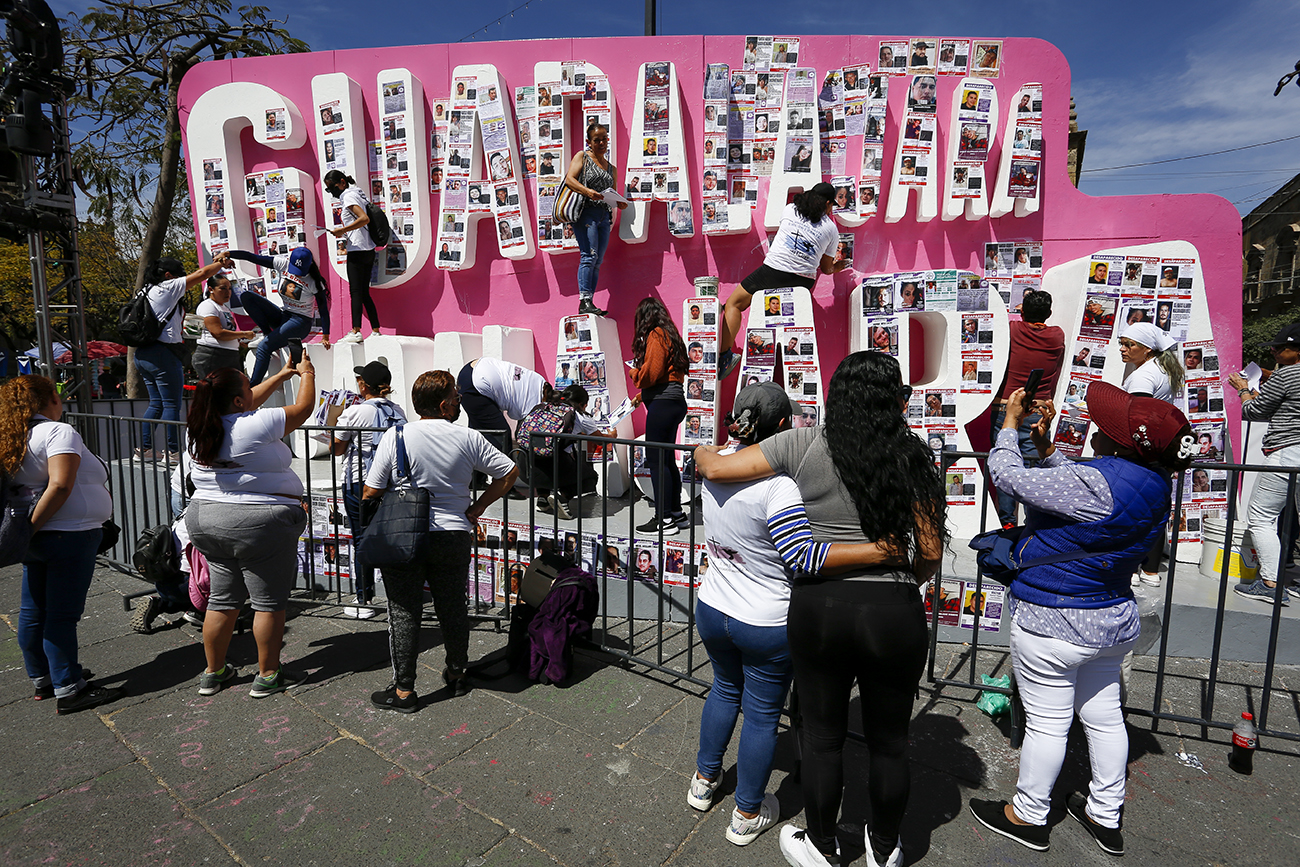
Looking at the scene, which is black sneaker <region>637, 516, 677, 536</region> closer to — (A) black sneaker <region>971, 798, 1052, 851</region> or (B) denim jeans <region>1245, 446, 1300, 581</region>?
(A) black sneaker <region>971, 798, 1052, 851</region>

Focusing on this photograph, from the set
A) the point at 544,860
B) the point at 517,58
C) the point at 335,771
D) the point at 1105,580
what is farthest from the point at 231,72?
the point at 1105,580

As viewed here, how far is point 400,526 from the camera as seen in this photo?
11.0ft

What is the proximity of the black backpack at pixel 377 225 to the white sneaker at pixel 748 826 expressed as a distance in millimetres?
7065

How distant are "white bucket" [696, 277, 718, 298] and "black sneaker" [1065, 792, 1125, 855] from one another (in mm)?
4992

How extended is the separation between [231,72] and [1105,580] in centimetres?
1021

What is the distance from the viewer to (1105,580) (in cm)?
242

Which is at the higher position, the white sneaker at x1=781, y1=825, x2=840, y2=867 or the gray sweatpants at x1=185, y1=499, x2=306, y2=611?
the gray sweatpants at x1=185, y1=499, x2=306, y2=611

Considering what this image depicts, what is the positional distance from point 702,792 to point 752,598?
989mm

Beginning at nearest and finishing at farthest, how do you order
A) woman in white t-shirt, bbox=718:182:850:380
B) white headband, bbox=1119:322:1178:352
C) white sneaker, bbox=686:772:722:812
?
white sneaker, bbox=686:772:722:812 → white headband, bbox=1119:322:1178:352 → woman in white t-shirt, bbox=718:182:850:380

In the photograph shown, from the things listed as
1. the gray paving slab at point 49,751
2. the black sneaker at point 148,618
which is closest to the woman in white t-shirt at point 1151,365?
the gray paving slab at point 49,751

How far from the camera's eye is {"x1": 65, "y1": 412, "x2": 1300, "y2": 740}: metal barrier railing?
330cm

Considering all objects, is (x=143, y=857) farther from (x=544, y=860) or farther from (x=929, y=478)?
(x=929, y=478)

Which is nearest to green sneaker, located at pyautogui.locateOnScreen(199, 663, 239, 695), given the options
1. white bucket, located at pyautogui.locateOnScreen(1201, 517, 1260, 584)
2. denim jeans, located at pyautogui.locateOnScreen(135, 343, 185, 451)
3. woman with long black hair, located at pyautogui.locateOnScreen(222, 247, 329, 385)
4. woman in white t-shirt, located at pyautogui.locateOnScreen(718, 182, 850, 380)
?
denim jeans, located at pyautogui.locateOnScreen(135, 343, 185, 451)

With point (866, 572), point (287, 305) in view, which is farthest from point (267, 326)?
point (866, 572)
